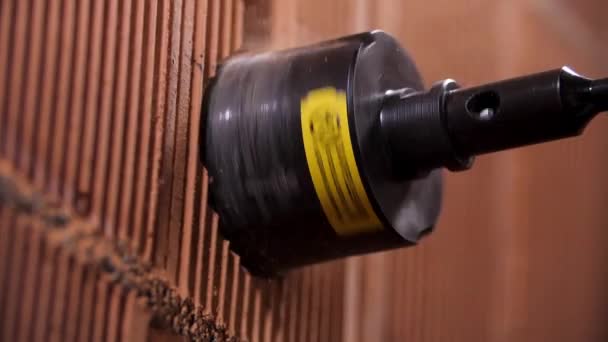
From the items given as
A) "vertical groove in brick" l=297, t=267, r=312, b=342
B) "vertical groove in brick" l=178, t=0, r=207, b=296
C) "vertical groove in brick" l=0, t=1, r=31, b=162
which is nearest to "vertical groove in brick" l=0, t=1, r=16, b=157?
"vertical groove in brick" l=0, t=1, r=31, b=162

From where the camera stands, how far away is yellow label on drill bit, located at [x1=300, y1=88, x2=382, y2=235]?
0.33 metres

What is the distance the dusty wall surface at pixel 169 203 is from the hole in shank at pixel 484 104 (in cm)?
14

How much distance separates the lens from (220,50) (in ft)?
1.29

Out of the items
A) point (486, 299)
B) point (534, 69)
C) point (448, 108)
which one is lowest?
point (486, 299)

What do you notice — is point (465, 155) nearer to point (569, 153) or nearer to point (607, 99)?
point (607, 99)

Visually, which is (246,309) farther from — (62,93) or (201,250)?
(62,93)

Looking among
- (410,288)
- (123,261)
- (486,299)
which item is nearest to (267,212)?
(123,261)

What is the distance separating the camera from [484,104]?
0.34 m

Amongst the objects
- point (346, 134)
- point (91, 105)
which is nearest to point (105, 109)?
point (91, 105)

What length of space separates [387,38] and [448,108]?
0.18 ft

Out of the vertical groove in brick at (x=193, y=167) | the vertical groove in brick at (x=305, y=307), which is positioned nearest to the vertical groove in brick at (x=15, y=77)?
the vertical groove in brick at (x=193, y=167)

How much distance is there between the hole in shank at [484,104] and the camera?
0.33 meters

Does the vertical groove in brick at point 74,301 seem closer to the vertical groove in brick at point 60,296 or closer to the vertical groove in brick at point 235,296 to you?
the vertical groove in brick at point 60,296

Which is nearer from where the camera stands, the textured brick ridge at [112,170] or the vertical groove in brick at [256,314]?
the textured brick ridge at [112,170]
